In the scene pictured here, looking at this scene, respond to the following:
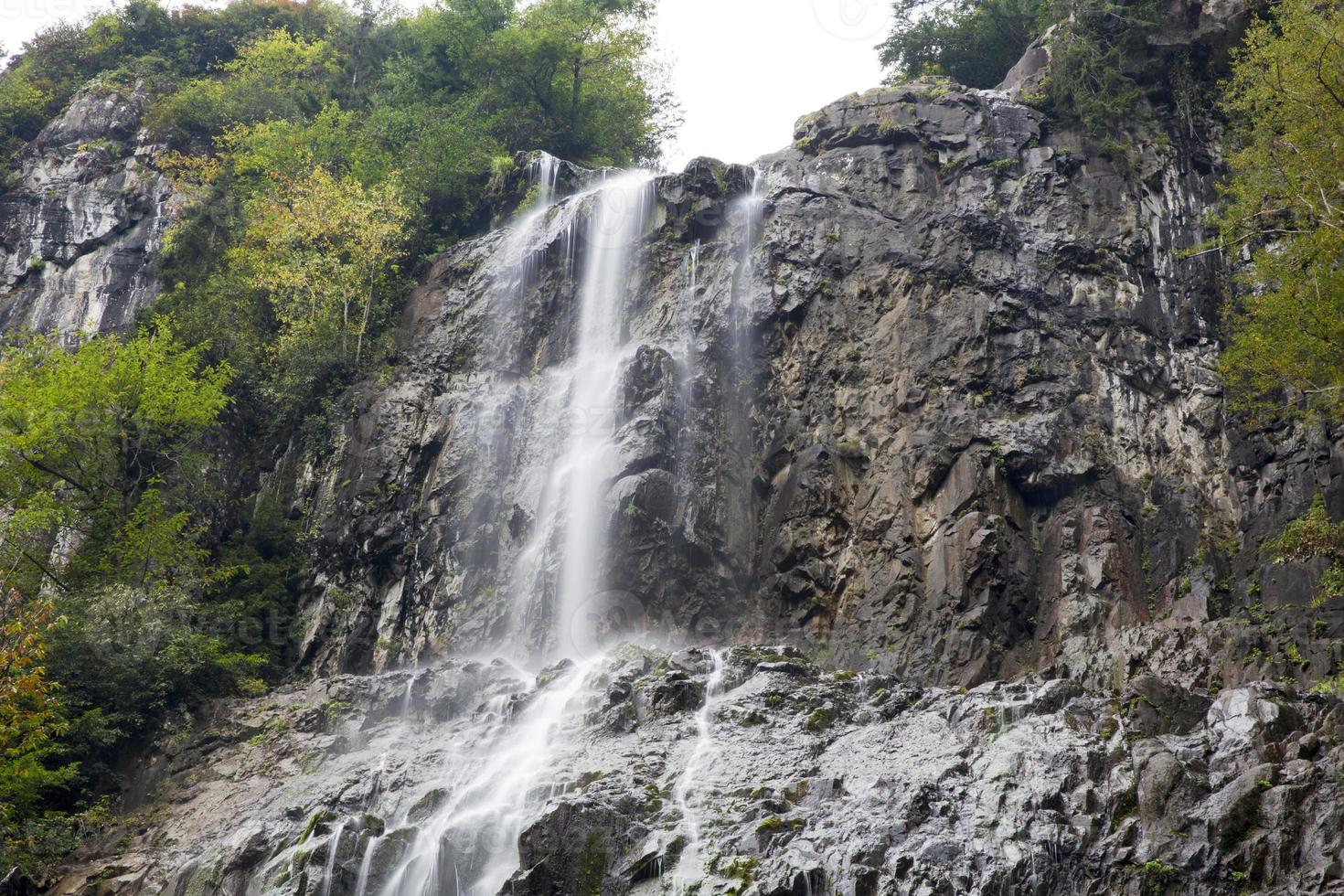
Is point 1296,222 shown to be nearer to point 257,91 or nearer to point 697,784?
point 697,784

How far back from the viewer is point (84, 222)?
107ft

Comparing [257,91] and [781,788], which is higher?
[257,91]

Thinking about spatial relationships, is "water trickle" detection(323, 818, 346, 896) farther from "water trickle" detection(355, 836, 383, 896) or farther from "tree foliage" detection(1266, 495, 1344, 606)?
"tree foliage" detection(1266, 495, 1344, 606)

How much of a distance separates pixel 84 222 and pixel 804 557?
25.4m

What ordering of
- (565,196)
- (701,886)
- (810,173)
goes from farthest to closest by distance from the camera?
1. (565,196)
2. (810,173)
3. (701,886)

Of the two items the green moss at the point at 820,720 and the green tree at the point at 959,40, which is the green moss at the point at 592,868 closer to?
the green moss at the point at 820,720

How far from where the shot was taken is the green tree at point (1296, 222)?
16.8 meters

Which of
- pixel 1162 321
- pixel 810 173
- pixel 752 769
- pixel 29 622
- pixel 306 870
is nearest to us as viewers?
pixel 306 870

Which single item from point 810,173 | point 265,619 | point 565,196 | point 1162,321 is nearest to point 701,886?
point 265,619

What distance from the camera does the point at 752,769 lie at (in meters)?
14.5

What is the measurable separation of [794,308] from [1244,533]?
35.2 ft

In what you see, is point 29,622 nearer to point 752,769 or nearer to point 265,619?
point 265,619

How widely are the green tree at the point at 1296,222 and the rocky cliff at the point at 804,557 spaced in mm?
1452

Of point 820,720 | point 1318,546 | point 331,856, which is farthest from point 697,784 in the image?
point 1318,546
